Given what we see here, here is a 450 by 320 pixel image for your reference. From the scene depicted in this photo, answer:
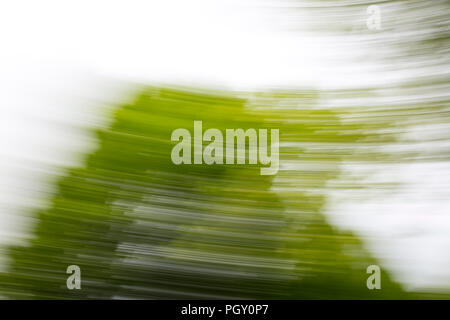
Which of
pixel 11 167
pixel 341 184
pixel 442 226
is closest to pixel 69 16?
pixel 11 167

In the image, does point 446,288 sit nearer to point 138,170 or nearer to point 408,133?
point 408,133

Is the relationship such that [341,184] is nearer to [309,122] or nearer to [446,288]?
[309,122]

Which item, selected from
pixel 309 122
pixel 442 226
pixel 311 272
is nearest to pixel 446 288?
pixel 442 226

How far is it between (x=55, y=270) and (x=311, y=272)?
0.47m

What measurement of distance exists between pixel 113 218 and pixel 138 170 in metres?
0.10

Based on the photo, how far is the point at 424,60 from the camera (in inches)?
35.7

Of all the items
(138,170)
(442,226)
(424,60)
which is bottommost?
(442,226)

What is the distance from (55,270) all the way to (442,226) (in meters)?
0.71

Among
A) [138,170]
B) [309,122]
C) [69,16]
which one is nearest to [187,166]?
[138,170]

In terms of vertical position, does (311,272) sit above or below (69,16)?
below

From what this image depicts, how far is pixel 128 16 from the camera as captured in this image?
92 centimetres

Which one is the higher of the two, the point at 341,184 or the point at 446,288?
the point at 341,184
